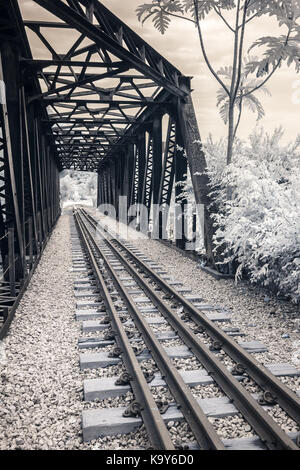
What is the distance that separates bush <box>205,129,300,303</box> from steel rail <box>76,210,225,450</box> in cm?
233

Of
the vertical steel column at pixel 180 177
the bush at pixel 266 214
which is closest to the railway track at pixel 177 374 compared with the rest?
the bush at pixel 266 214

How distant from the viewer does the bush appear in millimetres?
6062

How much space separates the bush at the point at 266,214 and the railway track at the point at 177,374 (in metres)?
1.35

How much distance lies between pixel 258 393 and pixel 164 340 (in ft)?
5.43

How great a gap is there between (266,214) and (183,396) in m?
Answer: 4.46

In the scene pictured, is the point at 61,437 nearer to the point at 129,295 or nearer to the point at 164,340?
the point at 164,340

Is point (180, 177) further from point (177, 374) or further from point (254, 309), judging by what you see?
point (177, 374)

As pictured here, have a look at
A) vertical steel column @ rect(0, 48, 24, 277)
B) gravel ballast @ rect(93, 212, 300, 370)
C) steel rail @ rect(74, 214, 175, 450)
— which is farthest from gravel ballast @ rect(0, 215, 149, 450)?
gravel ballast @ rect(93, 212, 300, 370)

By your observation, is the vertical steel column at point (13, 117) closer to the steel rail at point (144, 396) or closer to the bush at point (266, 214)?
the steel rail at point (144, 396)

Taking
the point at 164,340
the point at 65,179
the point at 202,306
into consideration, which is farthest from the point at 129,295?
the point at 65,179

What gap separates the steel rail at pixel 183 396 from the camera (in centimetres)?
295

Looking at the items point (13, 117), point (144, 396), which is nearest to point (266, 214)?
point (144, 396)

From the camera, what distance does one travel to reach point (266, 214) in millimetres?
7156

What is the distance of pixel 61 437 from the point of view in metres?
3.14
